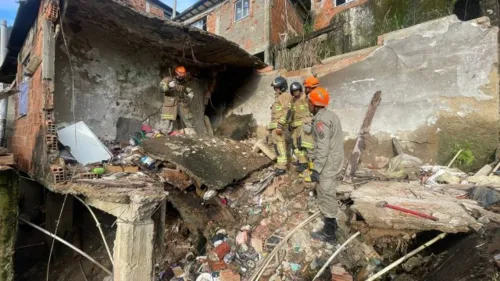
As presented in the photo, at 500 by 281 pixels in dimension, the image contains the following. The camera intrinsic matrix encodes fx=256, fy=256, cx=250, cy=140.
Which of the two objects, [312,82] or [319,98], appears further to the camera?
[312,82]

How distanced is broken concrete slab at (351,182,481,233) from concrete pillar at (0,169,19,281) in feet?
13.8

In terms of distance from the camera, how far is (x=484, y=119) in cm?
430

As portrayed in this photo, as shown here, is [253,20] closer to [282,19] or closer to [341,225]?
[282,19]

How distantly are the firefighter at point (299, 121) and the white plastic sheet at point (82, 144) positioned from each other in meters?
3.40

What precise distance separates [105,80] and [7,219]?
330cm

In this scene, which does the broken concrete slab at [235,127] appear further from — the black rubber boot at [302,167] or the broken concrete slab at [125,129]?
the black rubber boot at [302,167]

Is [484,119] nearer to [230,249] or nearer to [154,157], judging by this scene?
[230,249]

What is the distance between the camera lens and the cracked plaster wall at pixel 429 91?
4.30 meters

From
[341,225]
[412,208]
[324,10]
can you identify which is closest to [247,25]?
[324,10]

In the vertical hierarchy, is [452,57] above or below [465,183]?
above

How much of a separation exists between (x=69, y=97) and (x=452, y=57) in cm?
715

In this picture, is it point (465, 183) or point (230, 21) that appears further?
point (230, 21)

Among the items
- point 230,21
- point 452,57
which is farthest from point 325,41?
point 230,21

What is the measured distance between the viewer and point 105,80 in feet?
18.1
